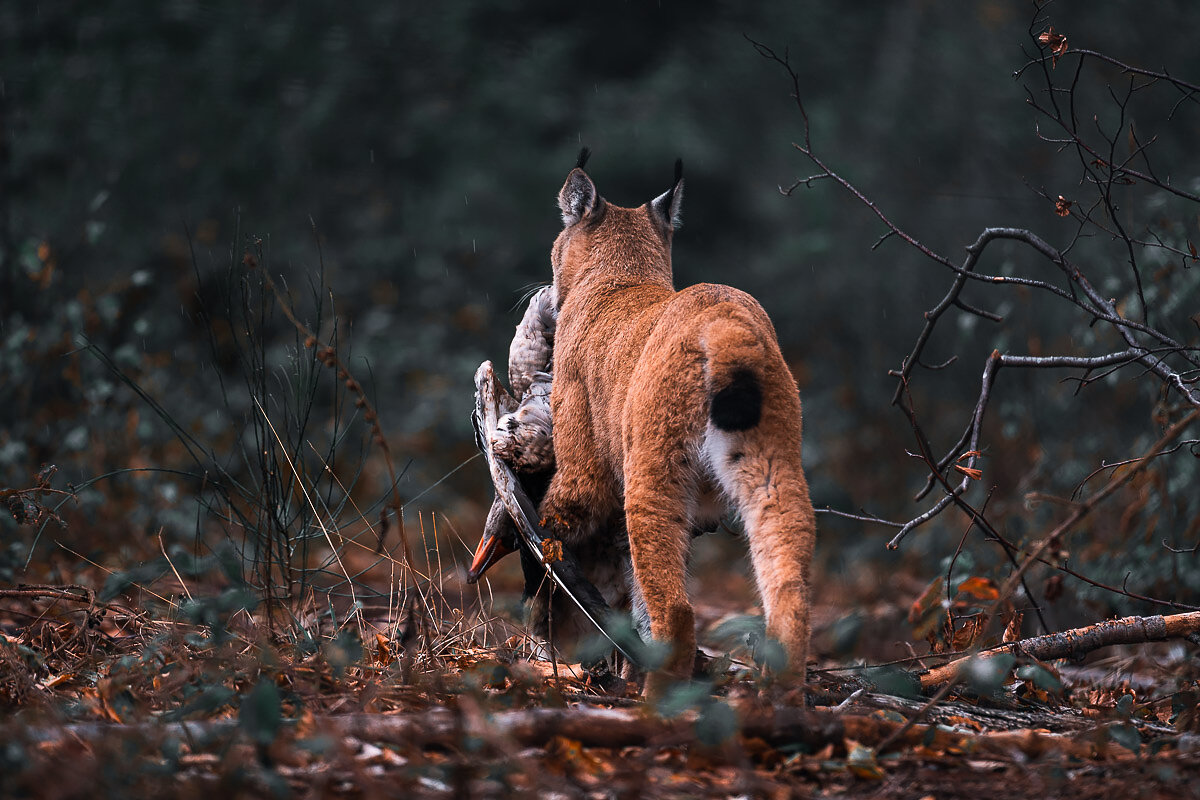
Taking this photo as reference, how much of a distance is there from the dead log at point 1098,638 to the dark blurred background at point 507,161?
6.78 meters

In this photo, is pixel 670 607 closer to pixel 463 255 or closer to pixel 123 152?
pixel 463 255

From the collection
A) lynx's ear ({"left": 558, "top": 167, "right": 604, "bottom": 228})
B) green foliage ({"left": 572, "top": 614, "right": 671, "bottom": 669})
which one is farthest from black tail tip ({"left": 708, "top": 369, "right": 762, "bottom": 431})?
lynx's ear ({"left": 558, "top": 167, "right": 604, "bottom": 228})

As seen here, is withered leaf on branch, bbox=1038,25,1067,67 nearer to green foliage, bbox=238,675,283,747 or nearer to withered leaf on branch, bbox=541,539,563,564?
withered leaf on branch, bbox=541,539,563,564

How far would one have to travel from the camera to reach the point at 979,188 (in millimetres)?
12836

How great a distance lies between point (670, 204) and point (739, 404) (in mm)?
2169

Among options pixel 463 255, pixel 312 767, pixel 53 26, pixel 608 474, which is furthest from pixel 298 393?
pixel 53 26

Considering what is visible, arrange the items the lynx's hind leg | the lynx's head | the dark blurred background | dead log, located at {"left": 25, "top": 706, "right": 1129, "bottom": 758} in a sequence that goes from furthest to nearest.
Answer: the dark blurred background → the lynx's head → the lynx's hind leg → dead log, located at {"left": 25, "top": 706, "right": 1129, "bottom": 758}

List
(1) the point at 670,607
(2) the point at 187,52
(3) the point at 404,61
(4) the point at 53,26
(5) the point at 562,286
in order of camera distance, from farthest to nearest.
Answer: (3) the point at 404,61
(2) the point at 187,52
(4) the point at 53,26
(5) the point at 562,286
(1) the point at 670,607

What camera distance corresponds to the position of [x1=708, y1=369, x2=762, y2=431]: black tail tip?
313 centimetres

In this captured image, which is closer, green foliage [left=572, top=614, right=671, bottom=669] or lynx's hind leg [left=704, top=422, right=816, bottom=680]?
green foliage [left=572, top=614, right=671, bottom=669]

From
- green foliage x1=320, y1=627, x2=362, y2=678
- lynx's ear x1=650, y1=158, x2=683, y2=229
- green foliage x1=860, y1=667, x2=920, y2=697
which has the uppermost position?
lynx's ear x1=650, y1=158, x2=683, y2=229

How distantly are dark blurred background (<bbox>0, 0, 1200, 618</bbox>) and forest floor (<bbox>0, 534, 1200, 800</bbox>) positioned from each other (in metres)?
7.16

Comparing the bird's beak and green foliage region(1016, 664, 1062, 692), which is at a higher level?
the bird's beak

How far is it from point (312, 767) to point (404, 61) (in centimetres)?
1261
